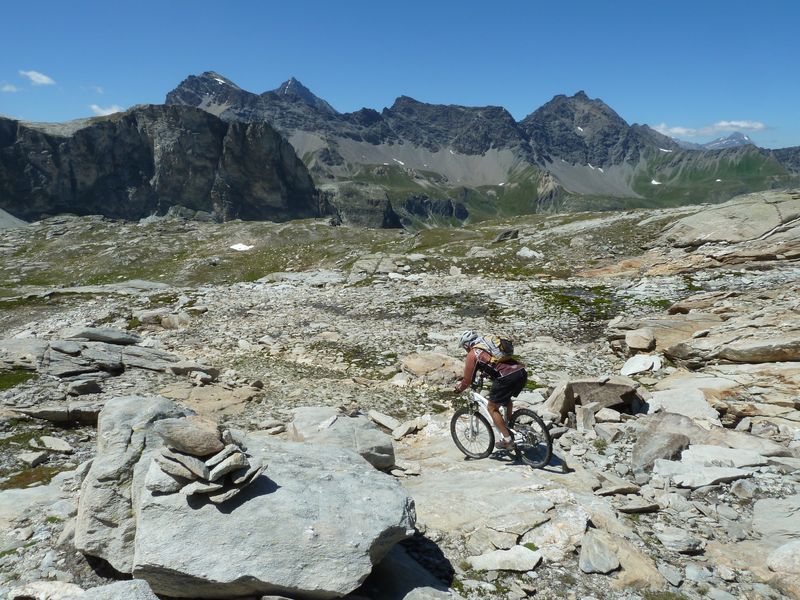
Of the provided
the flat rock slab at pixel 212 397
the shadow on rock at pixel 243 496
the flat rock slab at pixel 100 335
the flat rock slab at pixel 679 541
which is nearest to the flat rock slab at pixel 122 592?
the shadow on rock at pixel 243 496

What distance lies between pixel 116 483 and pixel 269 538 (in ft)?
9.52

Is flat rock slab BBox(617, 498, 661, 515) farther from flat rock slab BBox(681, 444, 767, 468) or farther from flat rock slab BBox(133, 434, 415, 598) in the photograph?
flat rock slab BBox(133, 434, 415, 598)

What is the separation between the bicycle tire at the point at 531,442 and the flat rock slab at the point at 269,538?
4922 mm

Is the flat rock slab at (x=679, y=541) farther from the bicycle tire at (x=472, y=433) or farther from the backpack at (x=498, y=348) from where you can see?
the backpack at (x=498, y=348)

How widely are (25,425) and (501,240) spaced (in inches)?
2052

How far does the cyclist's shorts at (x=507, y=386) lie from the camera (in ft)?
36.7

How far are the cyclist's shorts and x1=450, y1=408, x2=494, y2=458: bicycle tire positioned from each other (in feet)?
2.75

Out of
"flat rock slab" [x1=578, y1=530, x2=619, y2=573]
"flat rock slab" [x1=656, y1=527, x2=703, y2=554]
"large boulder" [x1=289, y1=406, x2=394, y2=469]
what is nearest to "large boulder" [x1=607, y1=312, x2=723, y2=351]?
"flat rock slab" [x1=656, y1=527, x2=703, y2=554]

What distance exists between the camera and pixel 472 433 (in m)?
12.2

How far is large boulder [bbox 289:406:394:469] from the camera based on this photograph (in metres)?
11.2

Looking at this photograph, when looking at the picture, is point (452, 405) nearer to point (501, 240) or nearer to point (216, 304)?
point (216, 304)

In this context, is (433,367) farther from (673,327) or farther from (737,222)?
(737,222)

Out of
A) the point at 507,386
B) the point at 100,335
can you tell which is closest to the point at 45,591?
the point at 507,386

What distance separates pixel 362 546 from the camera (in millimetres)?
6289
